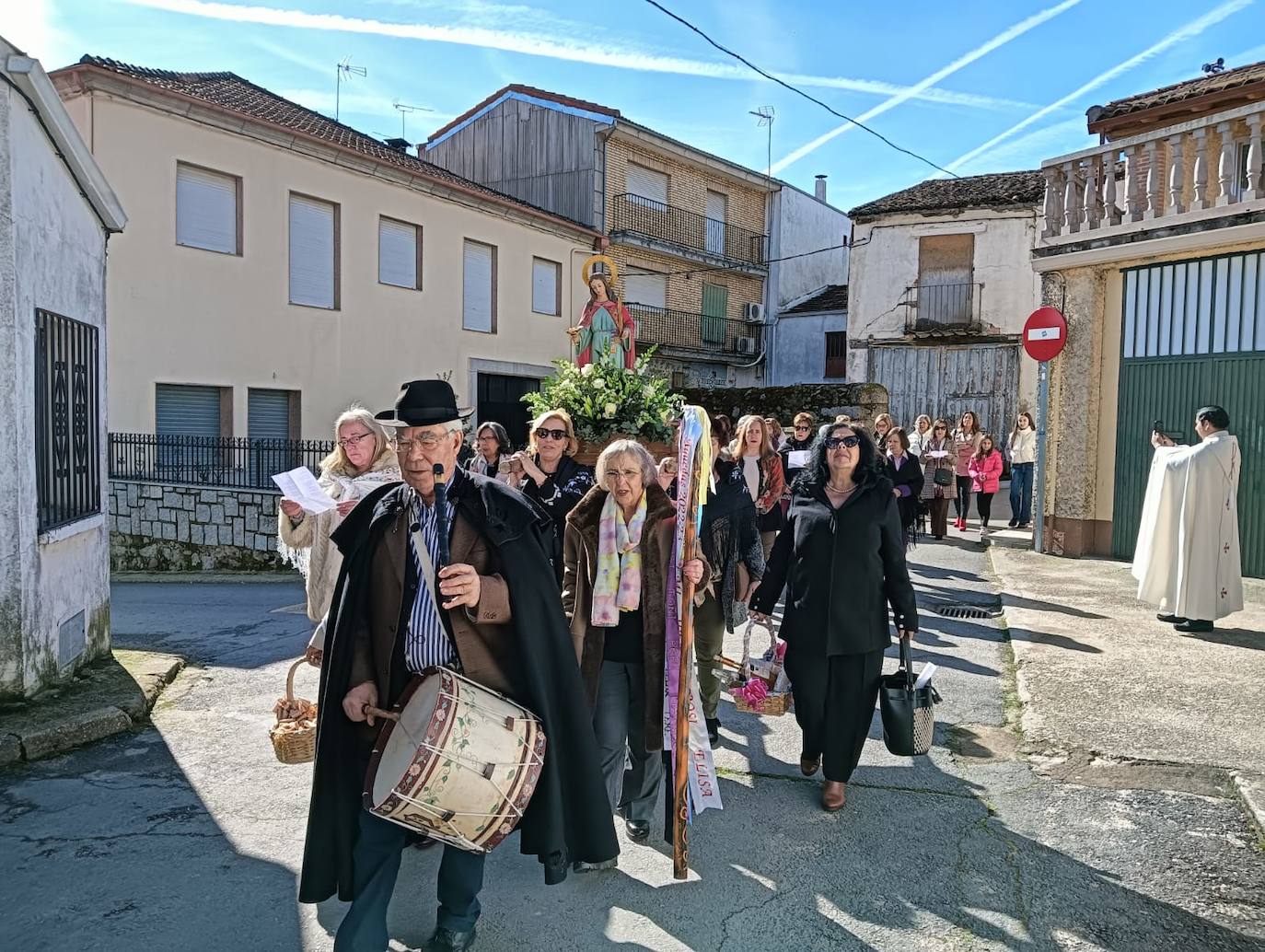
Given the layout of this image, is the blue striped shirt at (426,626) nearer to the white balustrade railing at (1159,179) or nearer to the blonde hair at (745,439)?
the blonde hair at (745,439)

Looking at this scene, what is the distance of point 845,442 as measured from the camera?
469 cm

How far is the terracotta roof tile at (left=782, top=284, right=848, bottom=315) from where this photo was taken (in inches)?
1273

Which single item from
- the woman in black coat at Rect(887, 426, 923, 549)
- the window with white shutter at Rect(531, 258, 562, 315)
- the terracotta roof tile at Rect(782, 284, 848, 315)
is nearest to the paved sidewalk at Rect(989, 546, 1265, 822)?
the woman in black coat at Rect(887, 426, 923, 549)

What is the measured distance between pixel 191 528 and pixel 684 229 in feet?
66.0

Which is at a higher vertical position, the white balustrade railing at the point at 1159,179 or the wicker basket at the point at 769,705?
the white balustrade railing at the point at 1159,179

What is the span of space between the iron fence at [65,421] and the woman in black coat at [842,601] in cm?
446

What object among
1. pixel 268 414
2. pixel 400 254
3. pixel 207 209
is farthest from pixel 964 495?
pixel 207 209

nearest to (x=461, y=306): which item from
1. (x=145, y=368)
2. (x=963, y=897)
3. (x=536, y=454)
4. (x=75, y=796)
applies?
(x=145, y=368)

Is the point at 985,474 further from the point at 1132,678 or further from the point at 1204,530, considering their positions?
the point at 1132,678

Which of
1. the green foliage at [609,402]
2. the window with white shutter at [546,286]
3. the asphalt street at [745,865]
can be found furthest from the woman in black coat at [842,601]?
the window with white shutter at [546,286]

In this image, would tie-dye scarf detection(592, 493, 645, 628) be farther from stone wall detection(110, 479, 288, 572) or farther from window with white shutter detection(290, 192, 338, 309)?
window with white shutter detection(290, 192, 338, 309)

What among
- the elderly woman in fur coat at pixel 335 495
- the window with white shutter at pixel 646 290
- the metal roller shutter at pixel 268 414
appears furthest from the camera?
the window with white shutter at pixel 646 290

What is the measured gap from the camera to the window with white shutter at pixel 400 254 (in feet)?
62.9

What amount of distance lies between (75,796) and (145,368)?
11871 mm
